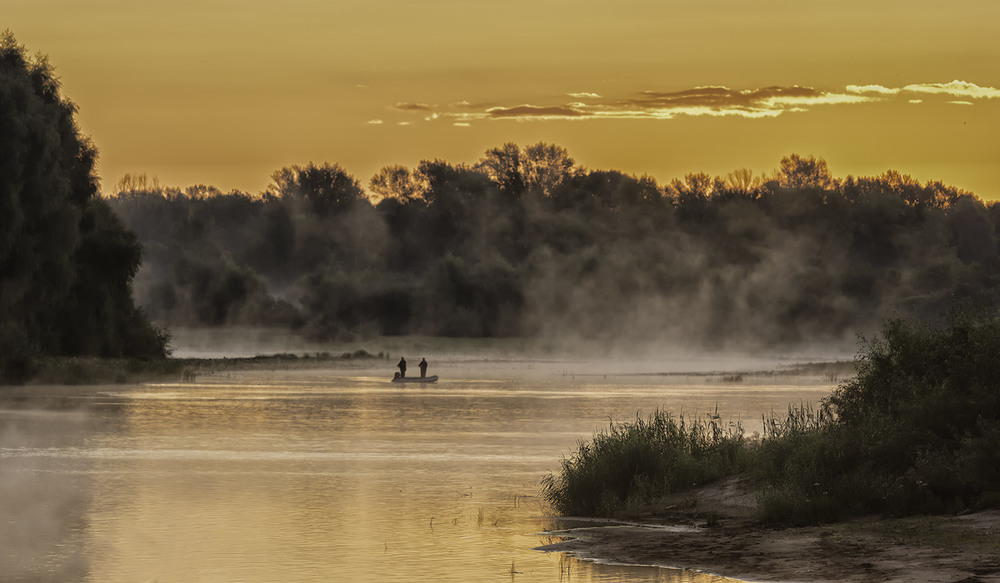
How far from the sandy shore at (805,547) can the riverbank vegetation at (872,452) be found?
0.51 meters

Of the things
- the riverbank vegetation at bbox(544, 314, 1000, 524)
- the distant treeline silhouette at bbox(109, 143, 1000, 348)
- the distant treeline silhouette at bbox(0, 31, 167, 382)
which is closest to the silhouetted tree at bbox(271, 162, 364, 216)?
the distant treeline silhouette at bbox(109, 143, 1000, 348)

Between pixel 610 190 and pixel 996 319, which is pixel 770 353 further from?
pixel 996 319

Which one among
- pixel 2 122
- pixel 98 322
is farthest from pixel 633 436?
pixel 98 322

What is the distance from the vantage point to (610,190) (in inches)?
6127

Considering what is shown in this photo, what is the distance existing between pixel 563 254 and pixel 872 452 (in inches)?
4854

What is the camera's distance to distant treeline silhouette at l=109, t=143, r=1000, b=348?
131m

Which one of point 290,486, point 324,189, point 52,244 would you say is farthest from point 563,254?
point 290,486

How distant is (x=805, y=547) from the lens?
17984 mm

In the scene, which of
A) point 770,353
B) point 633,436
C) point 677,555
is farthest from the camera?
point 770,353

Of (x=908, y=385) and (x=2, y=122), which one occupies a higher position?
(x=2, y=122)

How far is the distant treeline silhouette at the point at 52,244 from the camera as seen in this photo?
58844 mm

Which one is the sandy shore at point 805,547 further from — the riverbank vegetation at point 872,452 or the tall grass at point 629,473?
the tall grass at point 629,473

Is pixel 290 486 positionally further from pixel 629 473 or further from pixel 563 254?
pixel 563 254

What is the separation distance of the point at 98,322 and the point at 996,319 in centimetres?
6066
